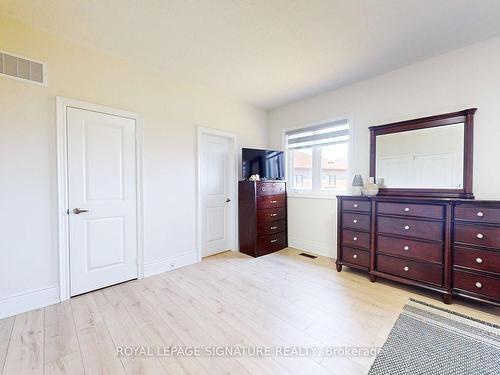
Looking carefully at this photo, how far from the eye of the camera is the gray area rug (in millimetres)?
1464

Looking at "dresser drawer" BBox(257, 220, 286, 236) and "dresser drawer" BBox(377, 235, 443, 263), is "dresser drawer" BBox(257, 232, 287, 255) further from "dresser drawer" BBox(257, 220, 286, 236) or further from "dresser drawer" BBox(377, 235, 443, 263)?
"dresser drawer" BBox(377, 235, 443, 263)

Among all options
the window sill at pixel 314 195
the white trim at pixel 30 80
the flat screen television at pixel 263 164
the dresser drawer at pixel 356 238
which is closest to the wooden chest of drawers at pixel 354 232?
the dresser drawer at pixel 356 238

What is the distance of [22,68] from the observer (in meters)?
2.09

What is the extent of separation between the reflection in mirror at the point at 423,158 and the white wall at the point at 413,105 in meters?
0.16

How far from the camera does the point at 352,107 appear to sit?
335cm

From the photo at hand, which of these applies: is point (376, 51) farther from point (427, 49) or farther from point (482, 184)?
point (482, 184)

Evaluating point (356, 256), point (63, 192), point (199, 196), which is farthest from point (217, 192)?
point (356, 256)

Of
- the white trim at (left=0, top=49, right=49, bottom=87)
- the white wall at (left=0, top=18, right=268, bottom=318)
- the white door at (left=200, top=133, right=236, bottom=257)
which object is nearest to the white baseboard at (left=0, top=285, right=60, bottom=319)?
the white wall at (left=0, top=18, right=268, bottom=318)

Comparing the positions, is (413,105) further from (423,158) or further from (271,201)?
(271,201)

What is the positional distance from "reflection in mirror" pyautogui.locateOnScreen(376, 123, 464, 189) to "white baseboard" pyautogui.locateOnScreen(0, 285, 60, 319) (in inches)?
156

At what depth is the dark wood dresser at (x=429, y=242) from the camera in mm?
2023

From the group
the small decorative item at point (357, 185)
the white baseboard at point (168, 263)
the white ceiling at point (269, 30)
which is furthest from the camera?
the small decorative item at point (357, 185)

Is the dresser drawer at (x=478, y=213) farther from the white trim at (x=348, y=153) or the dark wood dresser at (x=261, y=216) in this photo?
the dark wood dresser at (x=261, y=216)

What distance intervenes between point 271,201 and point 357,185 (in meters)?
1.39
